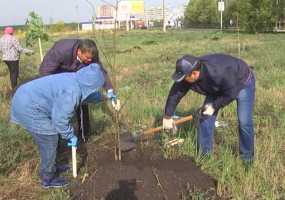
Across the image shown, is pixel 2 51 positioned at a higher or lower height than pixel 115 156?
higher

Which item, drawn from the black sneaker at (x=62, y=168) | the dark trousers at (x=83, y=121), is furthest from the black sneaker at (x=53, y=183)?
the dark trousers at (x=83, y=121)

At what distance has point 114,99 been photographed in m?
5.25

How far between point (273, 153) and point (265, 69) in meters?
6.99

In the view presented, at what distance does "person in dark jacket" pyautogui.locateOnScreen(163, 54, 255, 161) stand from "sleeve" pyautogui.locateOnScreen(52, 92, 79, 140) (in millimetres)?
997

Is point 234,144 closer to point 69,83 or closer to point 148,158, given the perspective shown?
point 148,158

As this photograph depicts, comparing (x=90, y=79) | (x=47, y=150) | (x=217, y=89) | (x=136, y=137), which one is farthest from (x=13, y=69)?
(x=90, y=79)

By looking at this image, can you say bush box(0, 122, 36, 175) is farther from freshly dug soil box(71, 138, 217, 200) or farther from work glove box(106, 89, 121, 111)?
work glove box(106, 89, 121, 111)

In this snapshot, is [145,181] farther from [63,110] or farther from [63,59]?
[63,59]

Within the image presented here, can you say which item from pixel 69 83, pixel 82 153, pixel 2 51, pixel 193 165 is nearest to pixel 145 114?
pixel 82 153

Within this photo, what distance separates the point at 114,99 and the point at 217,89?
117 cm

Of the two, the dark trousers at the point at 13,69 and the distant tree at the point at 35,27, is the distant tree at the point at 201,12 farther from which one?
the dark trousers at the point at 13,69

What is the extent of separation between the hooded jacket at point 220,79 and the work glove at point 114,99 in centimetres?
68

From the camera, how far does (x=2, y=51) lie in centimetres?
1087

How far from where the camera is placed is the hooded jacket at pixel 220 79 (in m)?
4.58
